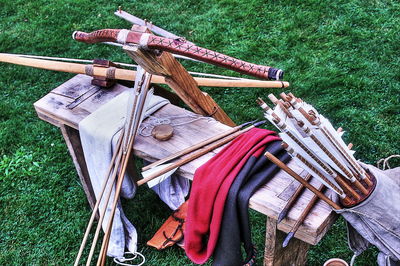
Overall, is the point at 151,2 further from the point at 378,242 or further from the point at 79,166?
the point at 378,242

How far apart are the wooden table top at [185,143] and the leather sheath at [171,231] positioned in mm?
829

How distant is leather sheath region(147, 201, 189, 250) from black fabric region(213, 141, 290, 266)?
0.95m

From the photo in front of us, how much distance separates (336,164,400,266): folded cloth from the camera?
201 centimetres

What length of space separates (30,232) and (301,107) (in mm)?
2456

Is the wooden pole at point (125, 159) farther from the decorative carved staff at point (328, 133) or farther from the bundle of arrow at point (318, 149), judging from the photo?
the decorative carved staff at point (328, 133)

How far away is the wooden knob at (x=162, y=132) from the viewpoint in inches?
104

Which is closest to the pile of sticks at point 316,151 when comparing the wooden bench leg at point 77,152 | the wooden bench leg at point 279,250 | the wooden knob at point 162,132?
the wooden bench leg at point 279,250

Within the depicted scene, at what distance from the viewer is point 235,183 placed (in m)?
2.22

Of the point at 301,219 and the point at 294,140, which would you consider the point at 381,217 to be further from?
the point at 294,140

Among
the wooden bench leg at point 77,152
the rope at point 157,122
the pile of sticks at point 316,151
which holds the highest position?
the pile of sticks at point 316,151

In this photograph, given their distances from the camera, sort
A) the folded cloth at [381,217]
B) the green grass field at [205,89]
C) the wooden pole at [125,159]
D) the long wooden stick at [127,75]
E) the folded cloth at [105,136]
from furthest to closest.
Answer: the green grass field at [205,89] → the long wooden stick at [127,75] → the folded cloth at [105,136] → the wooden pole at [125,159] → the folded cloth at [381,217]

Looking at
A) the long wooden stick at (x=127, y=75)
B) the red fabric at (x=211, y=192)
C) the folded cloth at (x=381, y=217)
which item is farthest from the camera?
the long wooden stick at (x=127, y=75)

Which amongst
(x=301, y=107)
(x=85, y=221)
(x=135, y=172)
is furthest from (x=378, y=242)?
(x=85, y=221)

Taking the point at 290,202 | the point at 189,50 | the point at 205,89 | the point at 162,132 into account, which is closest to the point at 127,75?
the point at 162,132
